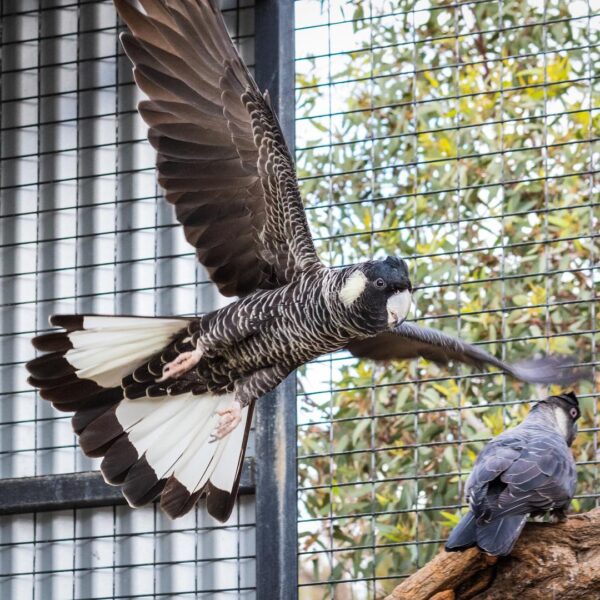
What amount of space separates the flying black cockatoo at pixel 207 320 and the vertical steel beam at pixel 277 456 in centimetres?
19

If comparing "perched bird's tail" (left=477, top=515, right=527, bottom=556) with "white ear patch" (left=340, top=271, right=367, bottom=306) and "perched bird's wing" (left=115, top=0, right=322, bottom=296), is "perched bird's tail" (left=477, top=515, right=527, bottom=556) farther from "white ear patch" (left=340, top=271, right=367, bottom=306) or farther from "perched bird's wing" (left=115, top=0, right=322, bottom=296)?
"perched bird's wing" (left=115, top=0, right=322, bottom=296)

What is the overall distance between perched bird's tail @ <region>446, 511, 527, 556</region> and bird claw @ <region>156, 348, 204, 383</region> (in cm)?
107

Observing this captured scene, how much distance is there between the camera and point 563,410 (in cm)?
420

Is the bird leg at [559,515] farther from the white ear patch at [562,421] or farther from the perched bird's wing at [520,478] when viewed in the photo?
the white ear patch at [562,421]

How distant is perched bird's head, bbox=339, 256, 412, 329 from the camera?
382cm

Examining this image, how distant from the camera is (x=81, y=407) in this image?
4242mm

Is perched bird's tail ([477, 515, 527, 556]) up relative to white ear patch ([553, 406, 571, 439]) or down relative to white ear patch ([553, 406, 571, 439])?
down

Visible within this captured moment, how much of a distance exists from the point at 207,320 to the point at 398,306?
0.69m

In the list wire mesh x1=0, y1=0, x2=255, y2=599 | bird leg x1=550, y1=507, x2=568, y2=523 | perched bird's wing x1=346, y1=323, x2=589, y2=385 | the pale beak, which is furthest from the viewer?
wire mesh x1=0, y1=0, x2=255, y2=599

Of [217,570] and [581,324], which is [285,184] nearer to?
[217,570]

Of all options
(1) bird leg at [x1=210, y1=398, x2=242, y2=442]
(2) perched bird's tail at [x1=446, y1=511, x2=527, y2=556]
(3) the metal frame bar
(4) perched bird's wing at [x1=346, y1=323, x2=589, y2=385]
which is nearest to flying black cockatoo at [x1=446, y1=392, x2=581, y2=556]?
(2) perched bird's tail at [x1=446, y1=511, x2=527, y2=556]

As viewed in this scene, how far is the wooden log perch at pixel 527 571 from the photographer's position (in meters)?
3.57

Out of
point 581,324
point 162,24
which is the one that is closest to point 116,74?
point 162,24

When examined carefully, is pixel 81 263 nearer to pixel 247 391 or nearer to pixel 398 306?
pixel 247 391
